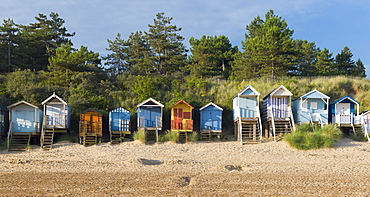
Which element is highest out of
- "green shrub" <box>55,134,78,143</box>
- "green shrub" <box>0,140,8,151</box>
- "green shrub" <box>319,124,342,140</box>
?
"green shrub" <box>319,124,342,140</box>

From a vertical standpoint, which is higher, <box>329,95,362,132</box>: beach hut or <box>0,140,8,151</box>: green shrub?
<box>329,95,362,132</box>: beach hut

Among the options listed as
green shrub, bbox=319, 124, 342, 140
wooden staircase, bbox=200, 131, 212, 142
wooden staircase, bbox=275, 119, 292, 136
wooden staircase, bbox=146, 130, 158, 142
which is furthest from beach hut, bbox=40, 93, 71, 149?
green shrub, bbox=319, 124, 342, 140

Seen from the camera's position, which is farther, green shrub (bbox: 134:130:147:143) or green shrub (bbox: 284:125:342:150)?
green shrub (bbox: 134:130:147:143)

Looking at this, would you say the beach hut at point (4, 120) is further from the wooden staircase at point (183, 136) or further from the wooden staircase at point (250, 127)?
the wooden staircase at point (250, 127)

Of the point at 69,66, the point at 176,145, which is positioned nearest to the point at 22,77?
the point at 69,66

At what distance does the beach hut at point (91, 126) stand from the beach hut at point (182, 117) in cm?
565

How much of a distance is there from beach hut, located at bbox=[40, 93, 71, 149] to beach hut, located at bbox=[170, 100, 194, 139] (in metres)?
8.20

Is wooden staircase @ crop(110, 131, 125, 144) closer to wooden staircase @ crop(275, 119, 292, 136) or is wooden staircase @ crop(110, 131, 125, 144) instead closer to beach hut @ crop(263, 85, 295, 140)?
beach hut @ crop(263, 85, 295, 140)

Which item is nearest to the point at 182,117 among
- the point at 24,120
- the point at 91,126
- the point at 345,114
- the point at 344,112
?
the point at 91,126

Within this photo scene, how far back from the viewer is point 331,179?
17.3 m

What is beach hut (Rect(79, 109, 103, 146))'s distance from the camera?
98.9ft

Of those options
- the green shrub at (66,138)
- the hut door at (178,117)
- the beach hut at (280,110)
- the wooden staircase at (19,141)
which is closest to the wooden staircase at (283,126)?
the beach hut at (280,110)

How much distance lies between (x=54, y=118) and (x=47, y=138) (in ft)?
5.72

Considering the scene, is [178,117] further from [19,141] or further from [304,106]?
[19,141]
